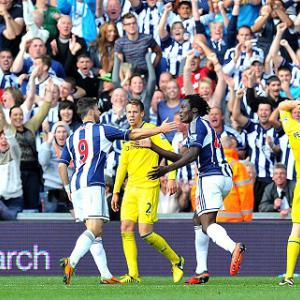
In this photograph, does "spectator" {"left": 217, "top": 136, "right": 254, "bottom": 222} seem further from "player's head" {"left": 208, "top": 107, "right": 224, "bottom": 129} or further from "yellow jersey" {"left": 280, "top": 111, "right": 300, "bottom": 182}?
"yellow jersey" {"left": 280, "top": 111, "right": 300, "bottom": 182}

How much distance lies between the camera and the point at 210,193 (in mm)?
13633

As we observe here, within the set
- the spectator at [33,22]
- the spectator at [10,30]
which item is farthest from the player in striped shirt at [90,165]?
the spectator at [10,30]

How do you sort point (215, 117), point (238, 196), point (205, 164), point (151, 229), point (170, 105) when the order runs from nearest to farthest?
point (205, 164)
point (151, 229)
point (238, 196)
point (215, 117)
point (170, 105)

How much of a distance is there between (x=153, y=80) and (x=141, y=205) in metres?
A: 4.75

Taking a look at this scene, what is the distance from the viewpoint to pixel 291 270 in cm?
1327

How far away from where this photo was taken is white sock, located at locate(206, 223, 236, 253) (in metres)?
13.1

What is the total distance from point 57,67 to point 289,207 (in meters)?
4.95

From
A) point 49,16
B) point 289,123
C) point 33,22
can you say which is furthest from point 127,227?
point 49,16

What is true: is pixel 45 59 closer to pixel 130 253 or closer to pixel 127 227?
pixel 127 227

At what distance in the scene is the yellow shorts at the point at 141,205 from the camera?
14.6 m

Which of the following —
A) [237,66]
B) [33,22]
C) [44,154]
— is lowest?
[44,154]

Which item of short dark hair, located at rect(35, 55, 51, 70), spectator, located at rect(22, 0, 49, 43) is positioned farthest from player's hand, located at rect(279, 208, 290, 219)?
spectator, located at rect(22, 0, 49, 43)

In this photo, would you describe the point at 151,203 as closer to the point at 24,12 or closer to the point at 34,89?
the point at 34,89

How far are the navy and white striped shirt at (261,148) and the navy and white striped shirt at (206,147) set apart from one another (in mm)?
4042
